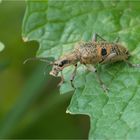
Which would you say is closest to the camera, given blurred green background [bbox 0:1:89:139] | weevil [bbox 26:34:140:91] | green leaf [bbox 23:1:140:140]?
green leaf [bbox 23:1:140:140]

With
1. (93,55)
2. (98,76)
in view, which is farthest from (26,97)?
(98,76)

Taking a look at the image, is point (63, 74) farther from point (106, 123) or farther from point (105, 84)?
point (106, 123)

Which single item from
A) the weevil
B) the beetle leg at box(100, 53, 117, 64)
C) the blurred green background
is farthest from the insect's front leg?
the blurred green background

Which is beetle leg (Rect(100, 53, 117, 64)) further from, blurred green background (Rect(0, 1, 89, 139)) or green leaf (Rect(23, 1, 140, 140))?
blurred green background (Rect(0, 1, 89, 139))

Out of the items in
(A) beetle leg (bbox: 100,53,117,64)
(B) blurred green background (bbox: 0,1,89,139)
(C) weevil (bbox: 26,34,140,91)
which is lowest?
(B) blurred green background (bbox: 0,1,89,139)

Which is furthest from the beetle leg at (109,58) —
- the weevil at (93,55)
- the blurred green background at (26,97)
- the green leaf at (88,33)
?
the blurred green background at (26,97)

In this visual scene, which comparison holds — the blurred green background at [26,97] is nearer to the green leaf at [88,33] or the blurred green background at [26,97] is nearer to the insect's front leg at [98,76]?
the green leaf at [88,33]
